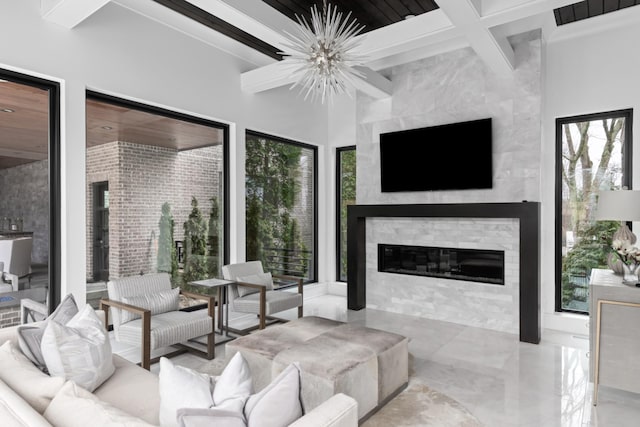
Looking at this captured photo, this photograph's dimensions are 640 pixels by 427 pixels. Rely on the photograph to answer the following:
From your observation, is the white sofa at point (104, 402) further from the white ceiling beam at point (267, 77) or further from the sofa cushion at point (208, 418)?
the white ceiling beam at point (267, 77)

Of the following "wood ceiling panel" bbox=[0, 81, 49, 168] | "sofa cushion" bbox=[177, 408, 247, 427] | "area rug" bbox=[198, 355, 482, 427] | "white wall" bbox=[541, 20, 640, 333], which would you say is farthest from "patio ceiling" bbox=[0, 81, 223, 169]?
"white wall" bbox=[541, 20, 640, 333]

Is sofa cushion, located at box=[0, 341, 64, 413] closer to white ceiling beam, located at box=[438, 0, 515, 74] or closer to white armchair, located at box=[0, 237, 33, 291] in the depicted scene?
white armchair, located at box=[0, 237, 33, 291]

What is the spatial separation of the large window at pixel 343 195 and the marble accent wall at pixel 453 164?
2.53 ft

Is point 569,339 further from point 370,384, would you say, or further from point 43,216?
point 43,216

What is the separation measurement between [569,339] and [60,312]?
178 inches

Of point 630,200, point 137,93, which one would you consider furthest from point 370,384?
point 137,93

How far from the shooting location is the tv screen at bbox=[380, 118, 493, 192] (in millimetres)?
4555

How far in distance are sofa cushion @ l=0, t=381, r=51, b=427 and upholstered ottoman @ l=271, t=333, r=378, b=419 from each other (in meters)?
1.44

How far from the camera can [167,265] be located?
428 centimetres

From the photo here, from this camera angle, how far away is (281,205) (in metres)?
5.77

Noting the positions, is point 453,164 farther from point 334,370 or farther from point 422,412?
point 334,370

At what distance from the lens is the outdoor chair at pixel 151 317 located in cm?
316

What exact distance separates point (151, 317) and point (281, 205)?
Answer: 2.66 metres

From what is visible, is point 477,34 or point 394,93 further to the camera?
point 394,93
